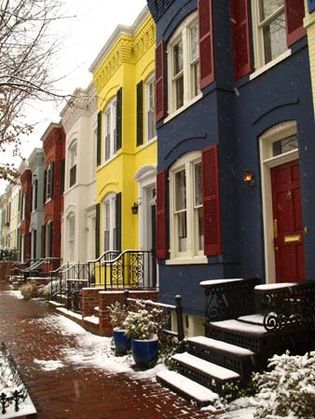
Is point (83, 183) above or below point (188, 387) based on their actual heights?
→ above

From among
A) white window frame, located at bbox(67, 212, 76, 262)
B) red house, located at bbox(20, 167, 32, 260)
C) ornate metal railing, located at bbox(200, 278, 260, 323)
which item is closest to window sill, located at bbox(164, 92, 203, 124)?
ornate metal railing, located at bbox(200, 278, 260, 323)

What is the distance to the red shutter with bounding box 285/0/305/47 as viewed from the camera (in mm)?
6488

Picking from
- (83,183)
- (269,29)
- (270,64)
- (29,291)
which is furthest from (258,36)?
(29,291)

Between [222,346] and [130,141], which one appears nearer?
[222,346]

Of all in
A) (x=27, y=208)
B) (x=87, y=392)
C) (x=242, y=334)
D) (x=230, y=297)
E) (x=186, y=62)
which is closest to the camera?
(x=242, y=334)

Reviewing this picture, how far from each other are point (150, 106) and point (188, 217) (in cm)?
529

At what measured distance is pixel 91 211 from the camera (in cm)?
1755

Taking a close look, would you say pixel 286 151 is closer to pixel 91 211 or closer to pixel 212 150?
pixel 212 150

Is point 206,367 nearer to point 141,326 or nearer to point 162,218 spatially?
point 141,326

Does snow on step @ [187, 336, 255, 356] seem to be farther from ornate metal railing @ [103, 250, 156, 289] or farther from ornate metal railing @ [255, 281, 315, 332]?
ornate metal railing @ [103, 250, 156, 289]

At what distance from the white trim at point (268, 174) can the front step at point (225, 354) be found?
1.63 meters

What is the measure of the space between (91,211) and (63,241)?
14.4ft

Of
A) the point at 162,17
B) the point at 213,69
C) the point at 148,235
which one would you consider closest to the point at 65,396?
the point at 213,69

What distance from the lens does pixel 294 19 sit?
21.6 feet
